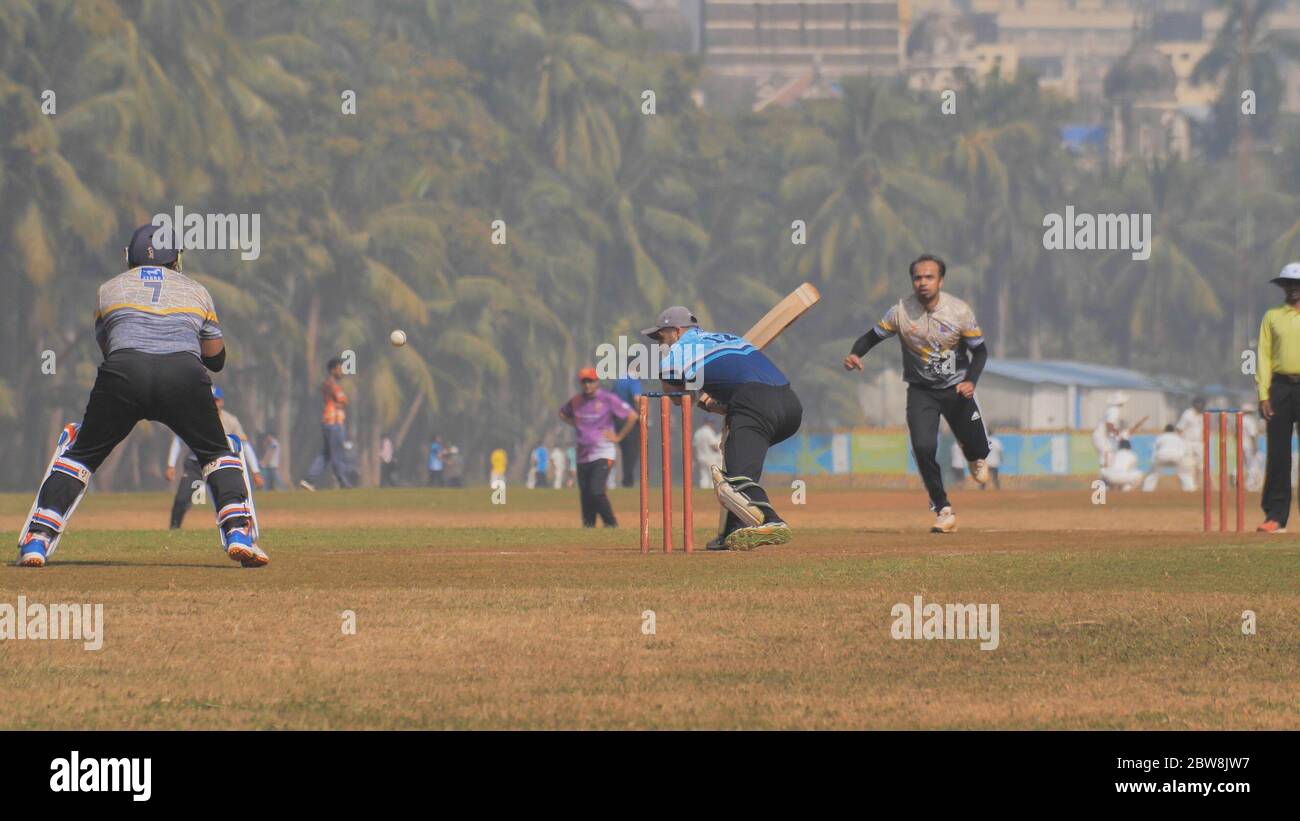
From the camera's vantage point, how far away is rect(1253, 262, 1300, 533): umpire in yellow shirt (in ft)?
56.4

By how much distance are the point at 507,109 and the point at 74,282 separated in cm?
2585

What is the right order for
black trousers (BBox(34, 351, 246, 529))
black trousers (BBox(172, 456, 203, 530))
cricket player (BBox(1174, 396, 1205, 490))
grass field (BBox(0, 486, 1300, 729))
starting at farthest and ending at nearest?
1. cricket player (BBox(1174, 396, 1205, 490))
2. black trousers (BBox(172, 456, 203, 530))
3. black trousers (BBox(34, 351, 246, 529))
4. grass field (BBox(0, 486, 1300, 729))

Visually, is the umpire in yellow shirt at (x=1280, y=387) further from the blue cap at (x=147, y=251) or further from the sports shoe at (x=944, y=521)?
the blue cap at (x=147, y=251)

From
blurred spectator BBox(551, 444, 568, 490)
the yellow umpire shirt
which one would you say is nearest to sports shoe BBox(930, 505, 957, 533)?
the yellow umpire shirt

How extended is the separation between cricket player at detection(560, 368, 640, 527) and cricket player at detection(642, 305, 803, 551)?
7.89 meters

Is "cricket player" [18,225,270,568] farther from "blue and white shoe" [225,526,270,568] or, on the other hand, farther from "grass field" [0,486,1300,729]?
"grass field" [0,486,1300,729]

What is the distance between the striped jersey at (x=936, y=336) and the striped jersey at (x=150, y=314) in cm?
571

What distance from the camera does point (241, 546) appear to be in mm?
12945

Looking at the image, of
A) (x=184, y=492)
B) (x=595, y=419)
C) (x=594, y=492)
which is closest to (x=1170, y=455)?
(x=595, y=419)

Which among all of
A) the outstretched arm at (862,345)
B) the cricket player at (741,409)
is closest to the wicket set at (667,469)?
the cricket player at (741,409)

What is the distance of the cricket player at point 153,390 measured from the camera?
41.7 ft

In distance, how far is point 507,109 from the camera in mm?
80500
